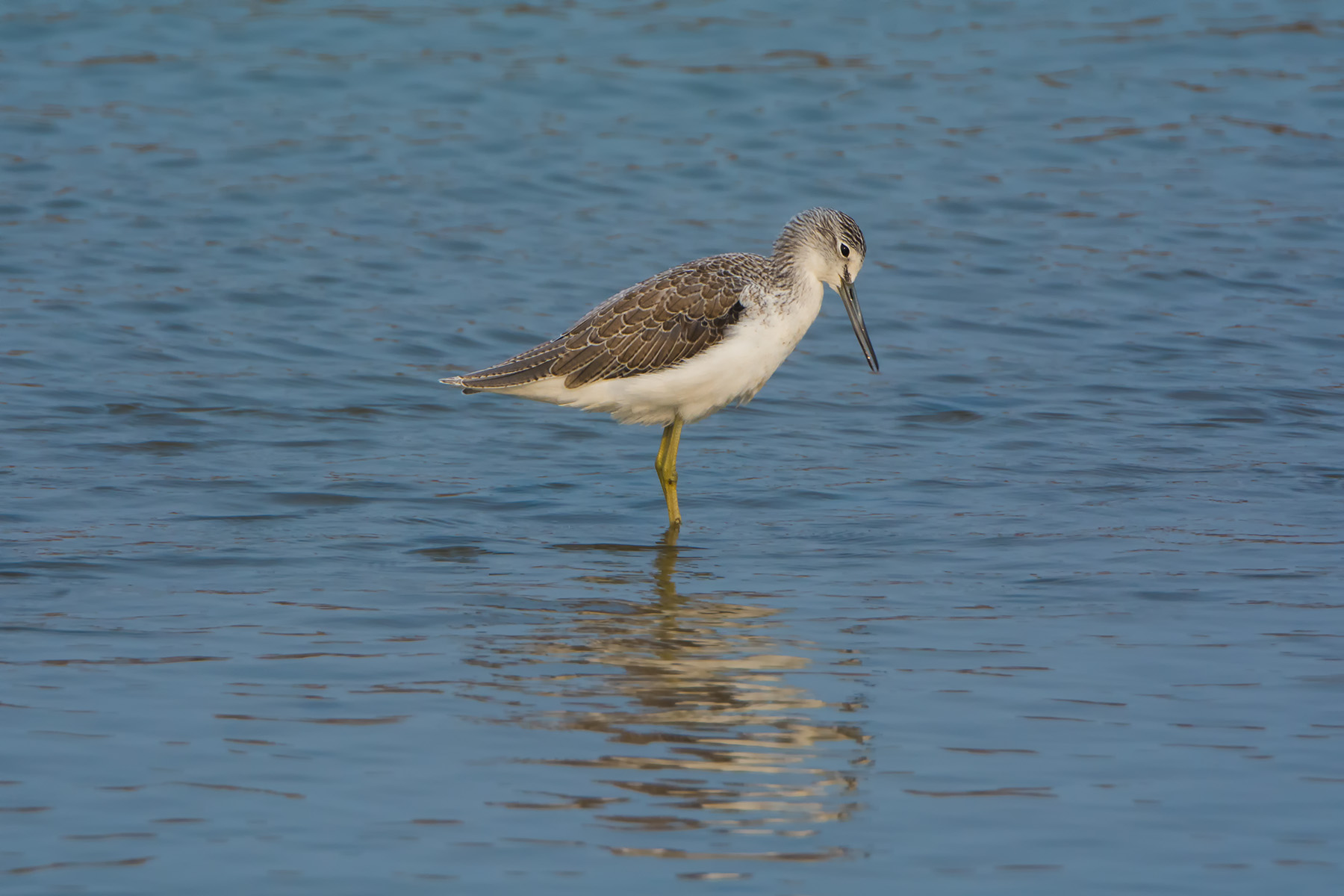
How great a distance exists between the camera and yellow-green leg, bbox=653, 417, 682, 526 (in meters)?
8.40

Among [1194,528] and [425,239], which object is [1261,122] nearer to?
[425,239]

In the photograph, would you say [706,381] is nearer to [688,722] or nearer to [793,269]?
[793,269]

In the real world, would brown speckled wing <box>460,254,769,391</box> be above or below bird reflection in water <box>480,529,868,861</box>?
above

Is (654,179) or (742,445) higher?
(654,179)

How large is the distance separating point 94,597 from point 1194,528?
5.08 metres

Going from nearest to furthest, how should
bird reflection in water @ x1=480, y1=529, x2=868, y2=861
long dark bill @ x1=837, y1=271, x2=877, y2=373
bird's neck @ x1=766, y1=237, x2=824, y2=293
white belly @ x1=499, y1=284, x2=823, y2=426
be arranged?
bird reflection in water @ x1=480, y1=529, x2=868, y2=861 → white belly @ x1=499, y1=284, x2=823, y2=426 → bird's neck @ x1=766, y1=237, x2=824, y2=293 → long dark bill @ x1=837, y1=271, x2=877, y2=373

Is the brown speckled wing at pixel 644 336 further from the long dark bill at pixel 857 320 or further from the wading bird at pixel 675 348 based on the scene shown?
the long dark bill at pixel 857 320

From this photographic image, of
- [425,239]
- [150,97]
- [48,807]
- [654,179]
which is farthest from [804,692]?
[150,97]

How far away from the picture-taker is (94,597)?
6668mm

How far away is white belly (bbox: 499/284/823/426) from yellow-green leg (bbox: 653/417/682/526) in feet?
0.52

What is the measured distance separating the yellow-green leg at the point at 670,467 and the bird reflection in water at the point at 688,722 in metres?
1.12

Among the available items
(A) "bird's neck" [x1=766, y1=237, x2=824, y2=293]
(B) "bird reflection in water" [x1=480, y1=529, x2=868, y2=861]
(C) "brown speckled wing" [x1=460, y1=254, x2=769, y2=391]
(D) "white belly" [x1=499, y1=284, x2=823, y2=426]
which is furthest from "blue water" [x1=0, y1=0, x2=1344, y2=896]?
(A) "bird's neck" [x1=766, y1=237, x2=824, y2=293]

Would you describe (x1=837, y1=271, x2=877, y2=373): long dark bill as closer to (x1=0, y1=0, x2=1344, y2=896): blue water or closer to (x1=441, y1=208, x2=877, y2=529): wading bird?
(x1=441, y1=208, x2=877, y2=529): wading bird

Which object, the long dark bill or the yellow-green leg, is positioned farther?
the long dark bill
